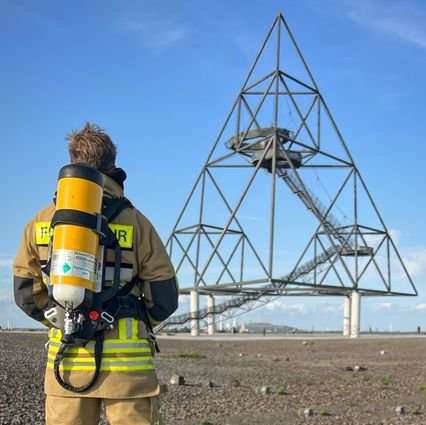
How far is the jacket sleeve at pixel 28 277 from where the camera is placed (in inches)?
152

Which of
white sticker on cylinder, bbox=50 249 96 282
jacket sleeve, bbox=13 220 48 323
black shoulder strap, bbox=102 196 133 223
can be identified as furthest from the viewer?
jacket sleeve, bbox=13 220 48 323

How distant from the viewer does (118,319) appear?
3.58 m

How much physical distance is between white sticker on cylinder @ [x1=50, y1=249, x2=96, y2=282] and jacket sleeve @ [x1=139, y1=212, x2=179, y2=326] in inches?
11.1

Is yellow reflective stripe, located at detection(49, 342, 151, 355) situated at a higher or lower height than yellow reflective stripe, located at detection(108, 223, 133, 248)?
lower

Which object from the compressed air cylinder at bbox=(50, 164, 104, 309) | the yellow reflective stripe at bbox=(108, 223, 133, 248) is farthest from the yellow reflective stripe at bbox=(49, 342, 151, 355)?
the yellow reflective stripe at bbox=(108, 223, 133, 248)

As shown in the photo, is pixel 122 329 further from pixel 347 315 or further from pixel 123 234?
pixel 347 315

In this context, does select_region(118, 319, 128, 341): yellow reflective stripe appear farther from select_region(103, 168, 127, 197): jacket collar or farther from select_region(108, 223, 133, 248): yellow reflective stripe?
select_region(103, 168, 127, 197): jacket collar

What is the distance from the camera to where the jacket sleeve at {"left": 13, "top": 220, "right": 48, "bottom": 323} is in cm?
385

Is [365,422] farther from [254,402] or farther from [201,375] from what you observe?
[201,375]

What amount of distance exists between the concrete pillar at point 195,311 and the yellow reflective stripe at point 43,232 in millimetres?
38771

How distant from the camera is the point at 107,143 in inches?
148

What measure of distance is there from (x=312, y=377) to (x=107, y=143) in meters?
11.4

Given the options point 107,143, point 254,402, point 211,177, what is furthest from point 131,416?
point 211,177

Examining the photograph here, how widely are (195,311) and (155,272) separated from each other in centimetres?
4005
